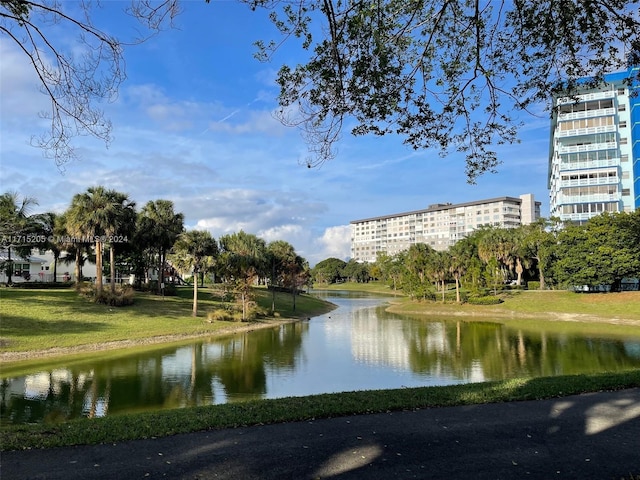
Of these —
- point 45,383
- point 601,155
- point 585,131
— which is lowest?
point 45,383

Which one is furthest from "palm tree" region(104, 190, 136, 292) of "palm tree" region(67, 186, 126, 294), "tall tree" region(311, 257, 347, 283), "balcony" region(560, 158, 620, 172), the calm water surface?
"tall tree" region(311, 257, 347, 283)

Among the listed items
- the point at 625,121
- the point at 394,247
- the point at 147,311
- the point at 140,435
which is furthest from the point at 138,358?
the point at 394,247

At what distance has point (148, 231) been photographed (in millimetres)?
46406

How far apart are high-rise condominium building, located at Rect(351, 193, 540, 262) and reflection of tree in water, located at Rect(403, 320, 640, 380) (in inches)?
3495

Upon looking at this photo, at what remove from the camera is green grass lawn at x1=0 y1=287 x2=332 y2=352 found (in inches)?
1047

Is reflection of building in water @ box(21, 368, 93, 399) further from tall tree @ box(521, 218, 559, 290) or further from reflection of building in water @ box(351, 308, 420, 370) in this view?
tall tree @ box(521, 218, 559, 290)

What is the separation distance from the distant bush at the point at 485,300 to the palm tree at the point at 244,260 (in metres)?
27.9

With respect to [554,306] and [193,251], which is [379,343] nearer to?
[193,251]

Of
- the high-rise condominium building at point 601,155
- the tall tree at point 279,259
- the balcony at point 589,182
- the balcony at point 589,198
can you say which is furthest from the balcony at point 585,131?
the tall tree at point 279,259

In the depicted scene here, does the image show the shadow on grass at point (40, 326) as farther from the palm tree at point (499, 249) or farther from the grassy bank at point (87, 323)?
the palm tree at point (499, 249)

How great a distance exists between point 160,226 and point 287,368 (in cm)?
3054

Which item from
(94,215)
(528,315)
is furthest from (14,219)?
(528,315)

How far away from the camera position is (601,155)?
62281 mm

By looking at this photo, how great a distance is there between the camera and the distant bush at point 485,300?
56287 mm
